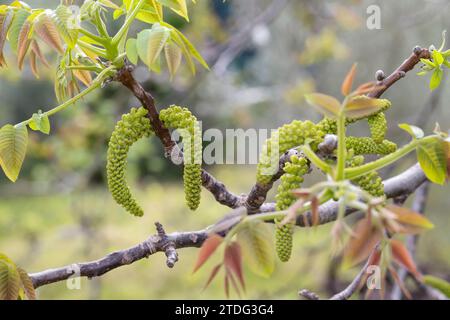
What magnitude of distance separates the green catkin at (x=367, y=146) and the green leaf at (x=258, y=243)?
0.19 meters

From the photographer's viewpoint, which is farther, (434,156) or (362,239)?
(434,156)

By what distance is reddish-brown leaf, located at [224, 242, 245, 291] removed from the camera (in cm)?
45

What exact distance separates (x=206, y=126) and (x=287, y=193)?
4.31 m

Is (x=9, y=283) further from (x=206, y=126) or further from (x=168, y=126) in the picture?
(x=206, y=126)

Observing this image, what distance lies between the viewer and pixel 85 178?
2.70m

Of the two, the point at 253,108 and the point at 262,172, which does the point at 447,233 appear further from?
the point at 262,172

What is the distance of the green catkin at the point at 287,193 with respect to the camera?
52cm

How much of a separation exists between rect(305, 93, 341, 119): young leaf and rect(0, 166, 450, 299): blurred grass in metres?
1.62

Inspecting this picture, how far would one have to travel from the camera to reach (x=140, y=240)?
3.34 m

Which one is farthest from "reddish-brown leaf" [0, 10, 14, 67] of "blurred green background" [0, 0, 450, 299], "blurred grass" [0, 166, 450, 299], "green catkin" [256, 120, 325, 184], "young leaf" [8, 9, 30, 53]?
"blurred grass" [0, 166, 450, 299]

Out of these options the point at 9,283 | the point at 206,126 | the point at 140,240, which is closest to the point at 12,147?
the point at 9,283

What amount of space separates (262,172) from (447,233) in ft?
8.89

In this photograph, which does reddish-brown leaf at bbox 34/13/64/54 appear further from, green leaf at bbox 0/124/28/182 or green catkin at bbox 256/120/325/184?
green catkin at bbox 256/120/325/184
